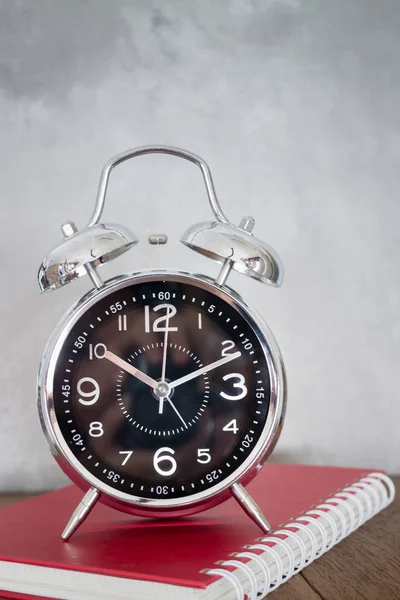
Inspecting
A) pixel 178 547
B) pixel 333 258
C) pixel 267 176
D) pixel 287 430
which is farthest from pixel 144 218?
pixel 178 547

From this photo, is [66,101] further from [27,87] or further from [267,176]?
[267,176]

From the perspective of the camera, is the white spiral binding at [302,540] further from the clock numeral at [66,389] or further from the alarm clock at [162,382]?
the clock numeral at [66,389]

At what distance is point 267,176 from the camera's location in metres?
1.54

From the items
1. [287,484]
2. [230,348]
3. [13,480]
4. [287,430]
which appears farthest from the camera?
[287,430]

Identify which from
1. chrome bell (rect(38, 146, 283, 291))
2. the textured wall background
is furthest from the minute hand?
the textured wall background

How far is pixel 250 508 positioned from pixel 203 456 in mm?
92

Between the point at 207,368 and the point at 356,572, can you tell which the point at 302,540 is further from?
the point at 207,368

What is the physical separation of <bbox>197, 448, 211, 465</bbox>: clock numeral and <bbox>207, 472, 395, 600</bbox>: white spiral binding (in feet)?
0.42

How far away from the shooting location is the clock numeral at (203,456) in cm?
101

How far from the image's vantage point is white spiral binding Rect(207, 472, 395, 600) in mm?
841

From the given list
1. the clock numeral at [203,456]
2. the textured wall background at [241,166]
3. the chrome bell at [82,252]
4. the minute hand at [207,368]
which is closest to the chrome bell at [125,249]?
the chrome bell at [82,252]

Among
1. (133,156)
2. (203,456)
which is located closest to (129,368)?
(203,456)

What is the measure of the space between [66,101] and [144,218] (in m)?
0.28

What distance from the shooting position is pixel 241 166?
5.03 feet
